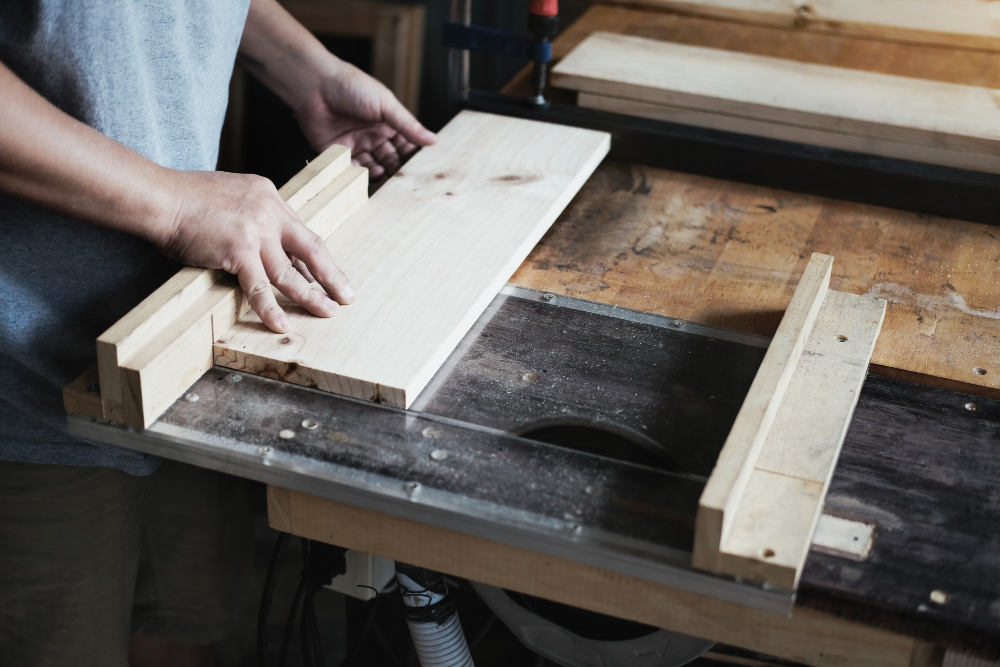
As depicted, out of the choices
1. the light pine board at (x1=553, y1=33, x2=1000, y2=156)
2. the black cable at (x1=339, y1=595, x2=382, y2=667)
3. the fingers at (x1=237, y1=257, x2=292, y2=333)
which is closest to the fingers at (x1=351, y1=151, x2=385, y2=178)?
the light pine board at (x1=553, y1=33, x2=1000, y2=156)

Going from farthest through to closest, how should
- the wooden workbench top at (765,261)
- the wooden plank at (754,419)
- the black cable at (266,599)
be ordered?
the black cable at (266,599)
the wooden workbench top at (765,261)
the wooden plank at (754,419)

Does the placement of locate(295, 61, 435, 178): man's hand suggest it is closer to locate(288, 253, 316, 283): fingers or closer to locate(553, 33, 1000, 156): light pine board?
locate(553, 33, 1000, 156): light pine board

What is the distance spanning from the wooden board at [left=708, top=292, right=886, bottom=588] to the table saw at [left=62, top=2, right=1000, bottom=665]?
3 centimetres

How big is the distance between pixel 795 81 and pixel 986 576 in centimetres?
105

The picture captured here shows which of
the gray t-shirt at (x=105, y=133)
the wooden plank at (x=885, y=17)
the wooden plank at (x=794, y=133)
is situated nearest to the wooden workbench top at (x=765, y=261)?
the wooden plank at (x=794, y=133)

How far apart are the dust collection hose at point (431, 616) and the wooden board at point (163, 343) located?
36 centimetres

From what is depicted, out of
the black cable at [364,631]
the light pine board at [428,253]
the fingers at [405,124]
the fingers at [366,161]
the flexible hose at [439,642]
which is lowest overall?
the black cable at [364,631]

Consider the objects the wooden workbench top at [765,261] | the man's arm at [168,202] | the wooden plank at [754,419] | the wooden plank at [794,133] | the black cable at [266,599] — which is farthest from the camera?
the wooden plank at [794,133]

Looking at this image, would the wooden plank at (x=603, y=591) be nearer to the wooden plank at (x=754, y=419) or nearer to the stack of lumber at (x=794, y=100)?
the wooden plank at (x=754, y=419)

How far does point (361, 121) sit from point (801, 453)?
0.99 m

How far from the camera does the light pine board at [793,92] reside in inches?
58.0

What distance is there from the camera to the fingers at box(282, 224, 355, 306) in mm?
1074

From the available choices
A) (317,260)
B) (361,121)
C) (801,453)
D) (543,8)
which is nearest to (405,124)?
(361,121)

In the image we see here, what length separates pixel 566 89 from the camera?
5.77ft
